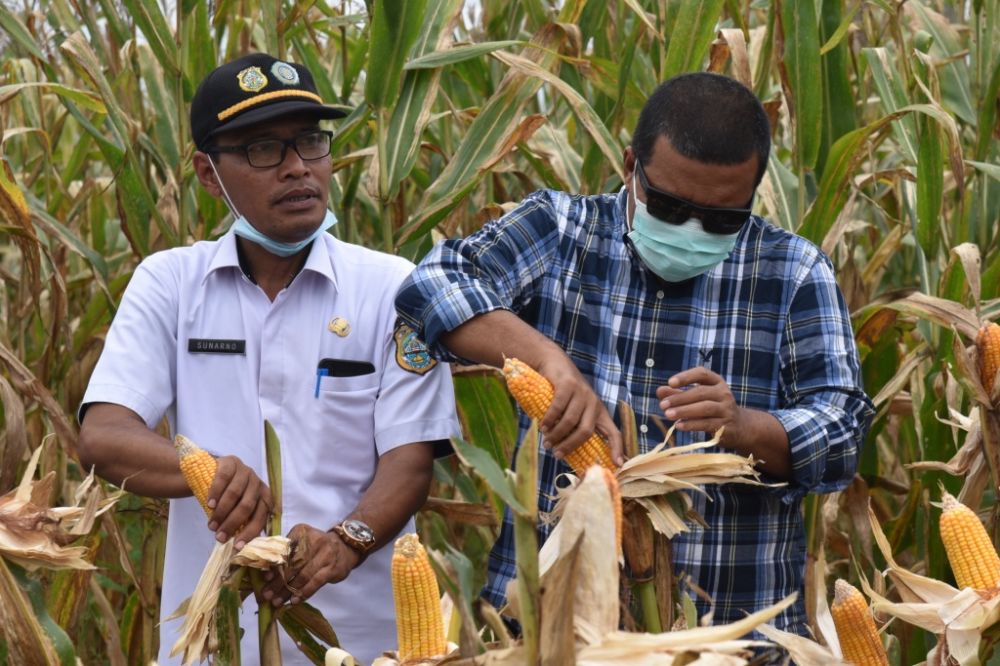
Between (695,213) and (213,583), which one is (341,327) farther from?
(695,213)

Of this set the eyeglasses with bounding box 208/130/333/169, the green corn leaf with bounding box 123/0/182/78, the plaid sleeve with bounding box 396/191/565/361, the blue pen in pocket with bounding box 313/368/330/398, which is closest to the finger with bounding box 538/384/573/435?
the plaid sleeve with bounding box 396/191/565/361

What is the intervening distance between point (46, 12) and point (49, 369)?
4.84 ft

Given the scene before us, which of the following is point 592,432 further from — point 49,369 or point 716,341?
point 49,369

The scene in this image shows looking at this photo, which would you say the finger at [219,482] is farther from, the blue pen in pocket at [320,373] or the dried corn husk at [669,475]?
the dried corn husk at [669,475]

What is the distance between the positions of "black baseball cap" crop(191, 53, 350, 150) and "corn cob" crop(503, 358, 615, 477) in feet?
3.35

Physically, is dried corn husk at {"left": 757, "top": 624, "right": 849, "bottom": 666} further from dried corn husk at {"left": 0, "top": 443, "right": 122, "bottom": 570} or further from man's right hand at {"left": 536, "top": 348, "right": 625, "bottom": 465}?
dried corn husk at {"left": 0, "top": 443, "right": 122, "bottom": 570}

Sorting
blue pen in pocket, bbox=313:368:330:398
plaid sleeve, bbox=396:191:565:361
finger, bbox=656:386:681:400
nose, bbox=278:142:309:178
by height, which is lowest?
blue pen in pocket, bbox=313:368:330:398

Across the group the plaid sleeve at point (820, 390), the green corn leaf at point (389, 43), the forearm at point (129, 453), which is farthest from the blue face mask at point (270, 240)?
the plaid sleeve at point (820, 390)

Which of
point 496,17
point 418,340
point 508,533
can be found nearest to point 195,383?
point 418,340

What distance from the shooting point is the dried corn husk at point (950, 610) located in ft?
7.00

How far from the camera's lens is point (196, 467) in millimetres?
2307

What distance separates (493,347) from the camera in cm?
229

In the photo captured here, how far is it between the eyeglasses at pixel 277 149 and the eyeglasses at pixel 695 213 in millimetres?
879

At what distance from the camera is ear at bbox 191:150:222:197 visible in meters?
3.02
